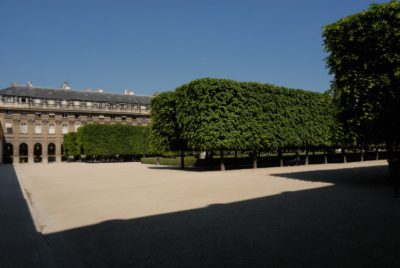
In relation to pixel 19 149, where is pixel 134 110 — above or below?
above

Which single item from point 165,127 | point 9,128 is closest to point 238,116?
point 165,127

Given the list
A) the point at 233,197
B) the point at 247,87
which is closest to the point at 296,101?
the point at 247,87

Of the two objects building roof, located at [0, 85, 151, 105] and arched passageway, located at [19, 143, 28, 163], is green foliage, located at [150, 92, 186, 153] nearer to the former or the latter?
building roof, located at [0, 85, 151, 105]

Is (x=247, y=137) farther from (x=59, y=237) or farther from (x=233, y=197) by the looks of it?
(x=59, y=237)

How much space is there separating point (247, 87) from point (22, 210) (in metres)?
21.9

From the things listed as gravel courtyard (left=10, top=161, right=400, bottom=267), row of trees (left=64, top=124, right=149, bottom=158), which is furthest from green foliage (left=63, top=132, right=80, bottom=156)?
gravel courtyard (left=10, top=161, right=400, bottom=267)

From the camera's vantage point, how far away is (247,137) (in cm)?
2761

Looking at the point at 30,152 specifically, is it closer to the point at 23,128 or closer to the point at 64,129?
the point at 23,128

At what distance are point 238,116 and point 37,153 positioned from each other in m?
63.9

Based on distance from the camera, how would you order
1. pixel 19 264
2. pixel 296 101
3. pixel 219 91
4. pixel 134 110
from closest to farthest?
pixel 19 264
pixel 219 91
pixel 296 101
pixel 134 110

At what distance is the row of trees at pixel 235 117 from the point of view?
26234 mm

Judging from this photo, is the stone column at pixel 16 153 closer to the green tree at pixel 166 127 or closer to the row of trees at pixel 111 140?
the row of trees at pixel 111 140

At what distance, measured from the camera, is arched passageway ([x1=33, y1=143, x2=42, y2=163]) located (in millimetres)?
74812

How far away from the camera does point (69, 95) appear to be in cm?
7844
